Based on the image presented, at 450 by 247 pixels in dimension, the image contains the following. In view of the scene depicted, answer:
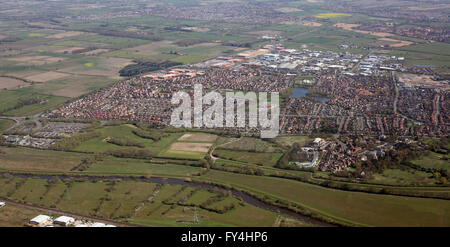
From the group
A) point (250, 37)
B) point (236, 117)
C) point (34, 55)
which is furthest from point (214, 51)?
point (236, 117)

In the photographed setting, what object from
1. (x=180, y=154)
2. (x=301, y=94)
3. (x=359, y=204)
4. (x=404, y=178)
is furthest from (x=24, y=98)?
(x=404, y=178)

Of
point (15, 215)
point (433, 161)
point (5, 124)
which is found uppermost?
point (5, 124)

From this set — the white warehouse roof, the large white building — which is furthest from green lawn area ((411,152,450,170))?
the white warehouse roof

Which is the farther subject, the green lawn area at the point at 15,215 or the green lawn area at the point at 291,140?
the green lawn area at the point at 291,140

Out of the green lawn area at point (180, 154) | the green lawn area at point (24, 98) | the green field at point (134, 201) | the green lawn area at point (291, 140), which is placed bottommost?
the green field at point (134, 201)

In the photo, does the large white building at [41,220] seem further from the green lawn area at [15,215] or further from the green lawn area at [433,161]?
the green lawn area at [433,161]

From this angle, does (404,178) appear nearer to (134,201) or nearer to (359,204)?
(359,204)

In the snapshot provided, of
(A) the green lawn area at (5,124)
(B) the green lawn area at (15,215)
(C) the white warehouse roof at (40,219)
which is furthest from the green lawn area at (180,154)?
(A) the green lawn area at (5,124)

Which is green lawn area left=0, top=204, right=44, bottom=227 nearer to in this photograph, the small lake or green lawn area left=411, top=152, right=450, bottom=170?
green lawn area left=411, top=152, right=450, bottom=170
